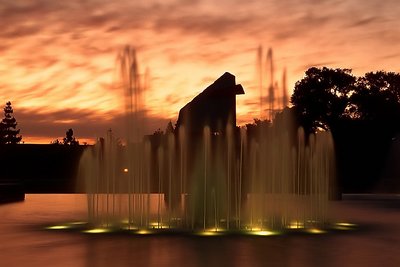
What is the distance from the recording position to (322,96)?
188 feet

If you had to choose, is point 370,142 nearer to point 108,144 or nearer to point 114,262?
point 108,144

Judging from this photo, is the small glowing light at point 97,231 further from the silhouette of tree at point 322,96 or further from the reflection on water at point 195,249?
the silhouette of tree at point 322,96

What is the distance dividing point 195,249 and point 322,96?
47.5m

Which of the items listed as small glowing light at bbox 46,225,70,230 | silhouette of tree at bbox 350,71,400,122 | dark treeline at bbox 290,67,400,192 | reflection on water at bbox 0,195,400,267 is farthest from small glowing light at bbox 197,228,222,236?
silhouette of tree at bbox 350,71,400,122

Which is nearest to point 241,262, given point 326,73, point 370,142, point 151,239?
point 151,239

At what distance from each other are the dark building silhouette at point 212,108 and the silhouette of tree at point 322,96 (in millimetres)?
37614

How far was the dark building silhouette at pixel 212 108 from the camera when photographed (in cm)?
1781

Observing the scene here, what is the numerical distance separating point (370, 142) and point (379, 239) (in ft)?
112

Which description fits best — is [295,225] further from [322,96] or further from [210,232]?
[322,96]

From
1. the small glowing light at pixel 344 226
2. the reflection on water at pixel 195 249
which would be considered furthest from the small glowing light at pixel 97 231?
the small glowing light at pixel 344 226

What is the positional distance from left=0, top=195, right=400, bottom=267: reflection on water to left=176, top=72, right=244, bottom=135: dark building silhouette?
4.78m

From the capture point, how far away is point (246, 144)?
1805 cm

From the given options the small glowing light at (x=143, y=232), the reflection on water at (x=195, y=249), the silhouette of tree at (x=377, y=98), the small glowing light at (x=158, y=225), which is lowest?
the reflection on water at (x=195, y=249)

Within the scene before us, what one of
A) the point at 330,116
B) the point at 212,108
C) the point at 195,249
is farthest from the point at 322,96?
the point at 195,249
